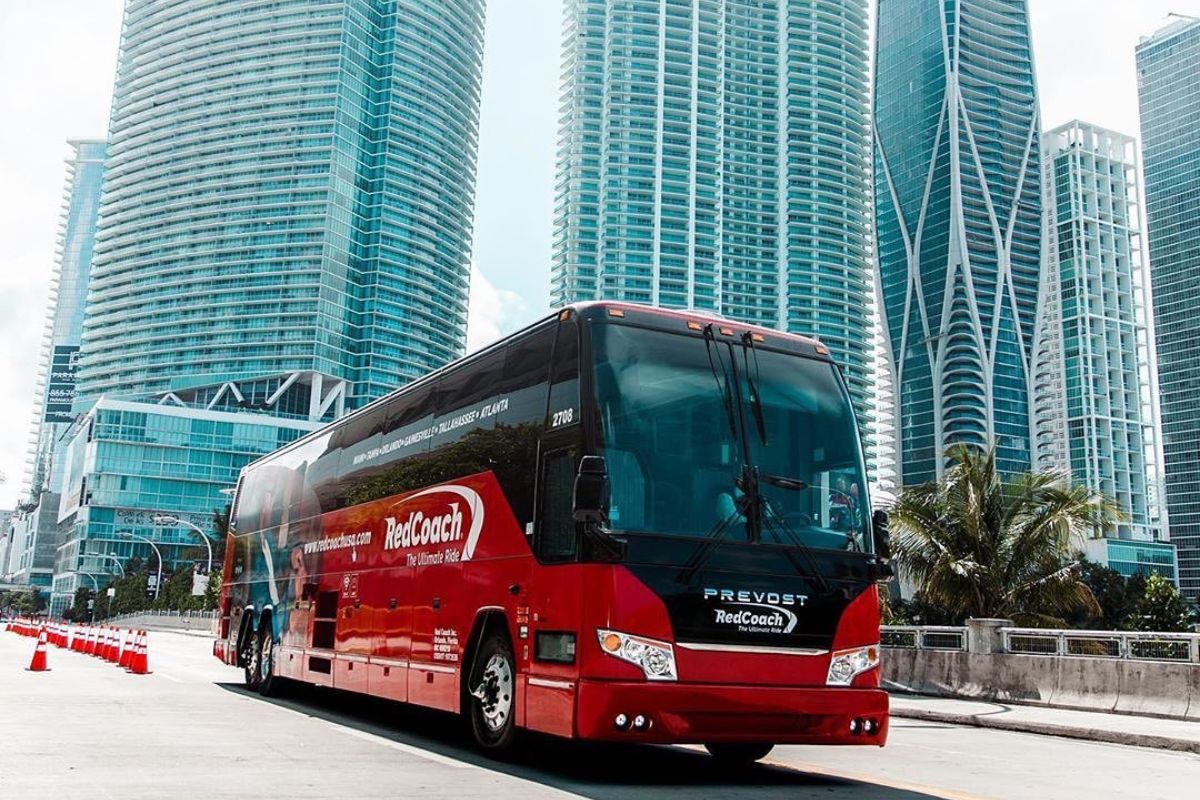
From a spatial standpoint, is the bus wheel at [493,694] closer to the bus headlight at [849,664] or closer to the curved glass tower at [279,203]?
the bus headlight at [849,664]

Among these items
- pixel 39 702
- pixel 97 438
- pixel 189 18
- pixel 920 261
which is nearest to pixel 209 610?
pixel 97 438

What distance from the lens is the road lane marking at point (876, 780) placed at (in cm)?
851

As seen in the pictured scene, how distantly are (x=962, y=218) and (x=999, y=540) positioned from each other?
561ft

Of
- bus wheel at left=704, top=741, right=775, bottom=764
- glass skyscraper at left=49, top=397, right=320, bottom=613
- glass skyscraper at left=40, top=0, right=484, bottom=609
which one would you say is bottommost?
bus wheel at left=704, top=741, right=775, bottom=764

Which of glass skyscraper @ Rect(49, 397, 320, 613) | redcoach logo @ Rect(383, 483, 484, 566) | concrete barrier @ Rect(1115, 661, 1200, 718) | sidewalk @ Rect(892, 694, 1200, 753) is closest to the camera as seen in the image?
redcoach logo @ Rect(383, 483, 484, 566)

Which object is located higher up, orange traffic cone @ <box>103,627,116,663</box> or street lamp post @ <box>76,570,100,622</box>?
street lamp post @ <box>76,570,100,622</box>

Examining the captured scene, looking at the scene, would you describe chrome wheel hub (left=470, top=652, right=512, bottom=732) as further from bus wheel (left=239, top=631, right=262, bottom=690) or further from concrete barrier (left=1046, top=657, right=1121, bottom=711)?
concrete barrier (left=1046, top=657, right=1121, bottom=711)

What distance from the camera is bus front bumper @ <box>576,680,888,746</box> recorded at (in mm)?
8422

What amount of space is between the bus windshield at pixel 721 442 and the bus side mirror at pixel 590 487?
44 centimetres

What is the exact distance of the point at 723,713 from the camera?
341 inches

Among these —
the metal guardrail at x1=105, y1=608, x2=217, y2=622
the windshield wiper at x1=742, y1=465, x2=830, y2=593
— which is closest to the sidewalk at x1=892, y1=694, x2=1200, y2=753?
the windshield wiper at x1=742, y1=465, x2=830, y2=593

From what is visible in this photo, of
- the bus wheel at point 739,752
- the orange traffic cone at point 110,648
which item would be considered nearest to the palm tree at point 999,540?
the bus wheel at point 739,752

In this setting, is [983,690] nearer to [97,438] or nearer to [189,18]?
[97,438]

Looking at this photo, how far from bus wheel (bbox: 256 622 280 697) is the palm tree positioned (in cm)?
1336
